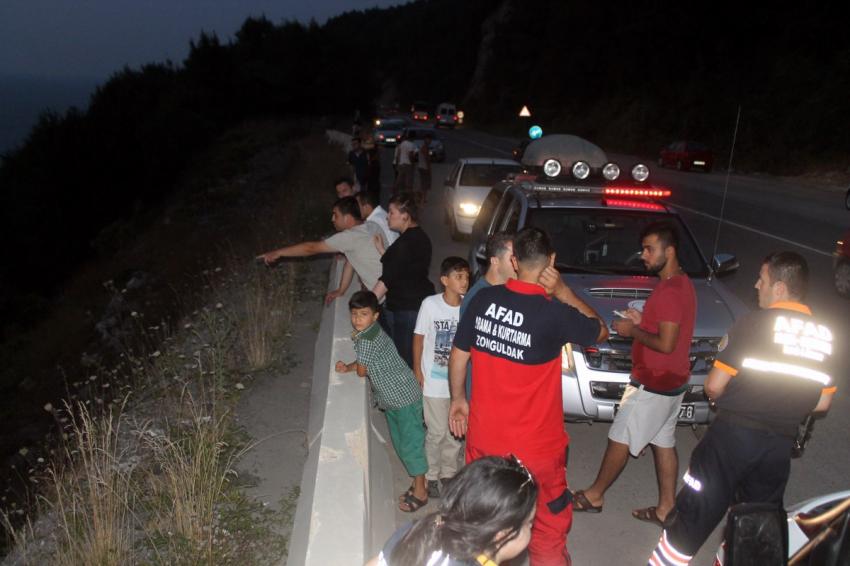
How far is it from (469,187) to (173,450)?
37.2 feet

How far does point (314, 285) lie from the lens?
11312 millimetres

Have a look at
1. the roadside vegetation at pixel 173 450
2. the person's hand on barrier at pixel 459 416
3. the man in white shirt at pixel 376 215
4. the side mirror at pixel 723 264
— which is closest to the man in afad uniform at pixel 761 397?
the person's hand on barrier at pixel 459 416

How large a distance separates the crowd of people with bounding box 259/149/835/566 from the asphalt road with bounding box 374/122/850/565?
32 cm

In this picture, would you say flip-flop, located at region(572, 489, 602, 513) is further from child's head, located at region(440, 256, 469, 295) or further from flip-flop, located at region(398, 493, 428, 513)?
child's head, located at region(440, 256, 469, 295)

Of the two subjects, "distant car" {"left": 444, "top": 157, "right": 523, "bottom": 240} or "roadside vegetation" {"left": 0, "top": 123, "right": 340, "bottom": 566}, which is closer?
"roadside vegetation" {"left": 0, "top": 123, "right": 340, "bottom": 566}

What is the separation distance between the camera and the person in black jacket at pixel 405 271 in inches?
235

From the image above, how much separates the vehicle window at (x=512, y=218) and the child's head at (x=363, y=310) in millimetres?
2377

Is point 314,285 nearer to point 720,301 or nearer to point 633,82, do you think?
point 720,301

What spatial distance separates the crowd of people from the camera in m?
2.21

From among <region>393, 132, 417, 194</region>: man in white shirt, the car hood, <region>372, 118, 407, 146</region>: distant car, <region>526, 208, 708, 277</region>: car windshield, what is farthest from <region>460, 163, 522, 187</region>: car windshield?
<region>372, 118, 407, 146</region>: distant car

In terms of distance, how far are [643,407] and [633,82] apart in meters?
52.8

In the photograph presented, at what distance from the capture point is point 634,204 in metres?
6.88

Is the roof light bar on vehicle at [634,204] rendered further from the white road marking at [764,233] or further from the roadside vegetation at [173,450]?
the white road marking at [764,233]

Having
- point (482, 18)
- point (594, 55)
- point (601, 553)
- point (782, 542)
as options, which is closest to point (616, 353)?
point (601, 553)
